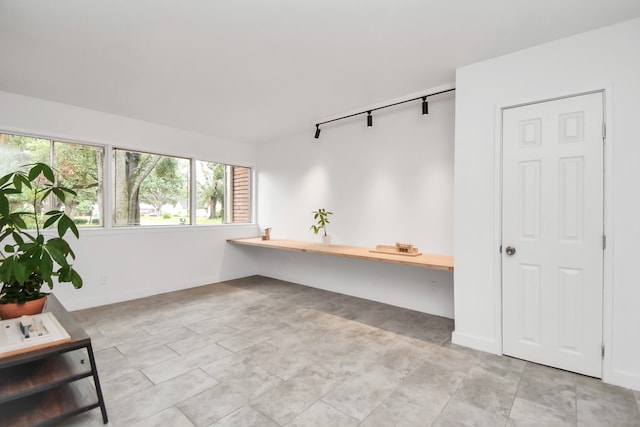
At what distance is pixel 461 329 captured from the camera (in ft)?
9.37

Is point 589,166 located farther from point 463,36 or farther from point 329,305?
point 329,305

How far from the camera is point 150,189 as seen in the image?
15.0ft

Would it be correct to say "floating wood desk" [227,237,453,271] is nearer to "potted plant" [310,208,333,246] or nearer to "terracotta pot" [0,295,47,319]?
"potted plant" [310,208,333,246]

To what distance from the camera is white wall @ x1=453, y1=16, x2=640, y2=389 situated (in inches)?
84.6

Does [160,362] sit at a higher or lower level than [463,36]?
lower

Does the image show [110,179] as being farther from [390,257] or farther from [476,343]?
[476,343]

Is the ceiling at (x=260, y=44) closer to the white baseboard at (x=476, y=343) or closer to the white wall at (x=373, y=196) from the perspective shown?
the white wall at (x=373, y=196)

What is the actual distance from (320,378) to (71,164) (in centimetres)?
395

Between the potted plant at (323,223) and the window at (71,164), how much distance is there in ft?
9.53

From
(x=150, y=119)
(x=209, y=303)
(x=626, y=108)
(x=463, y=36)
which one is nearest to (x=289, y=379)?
(x=209, y=303)

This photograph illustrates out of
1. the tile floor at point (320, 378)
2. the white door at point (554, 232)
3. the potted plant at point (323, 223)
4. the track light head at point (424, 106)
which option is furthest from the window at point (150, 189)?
the white door at point (554, 232)

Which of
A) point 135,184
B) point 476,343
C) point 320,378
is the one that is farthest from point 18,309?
point 476,343

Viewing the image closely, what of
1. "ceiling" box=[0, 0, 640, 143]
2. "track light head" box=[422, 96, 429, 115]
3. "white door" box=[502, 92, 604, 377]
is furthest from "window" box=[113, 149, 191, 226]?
"white door" box=[502, 92, 604, 377]

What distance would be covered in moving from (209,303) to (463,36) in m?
4.01
